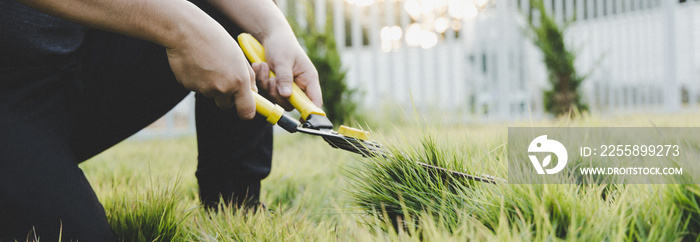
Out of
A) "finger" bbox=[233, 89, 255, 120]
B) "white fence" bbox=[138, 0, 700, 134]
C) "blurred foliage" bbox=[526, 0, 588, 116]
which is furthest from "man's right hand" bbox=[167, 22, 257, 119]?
"blurred foliage" bbox=[526, 0, 588, 116]

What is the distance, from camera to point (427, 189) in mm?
846

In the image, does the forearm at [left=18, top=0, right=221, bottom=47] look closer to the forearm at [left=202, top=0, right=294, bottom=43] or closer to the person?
the person

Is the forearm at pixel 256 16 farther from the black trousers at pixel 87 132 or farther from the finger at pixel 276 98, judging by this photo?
the finger at pixel 276 98

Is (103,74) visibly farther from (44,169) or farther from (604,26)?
(604,26)

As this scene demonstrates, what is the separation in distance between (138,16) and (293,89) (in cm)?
42

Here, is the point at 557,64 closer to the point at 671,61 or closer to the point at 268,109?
the point at 671,61

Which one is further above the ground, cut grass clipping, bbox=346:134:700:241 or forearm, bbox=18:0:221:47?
forearm, bbox=18:0:221:47

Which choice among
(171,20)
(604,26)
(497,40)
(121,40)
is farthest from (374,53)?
(171,20)

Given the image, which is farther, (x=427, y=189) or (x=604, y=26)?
(x=604, y=26)

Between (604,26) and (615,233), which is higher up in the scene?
(604,26)

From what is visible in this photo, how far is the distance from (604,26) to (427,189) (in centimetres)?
555

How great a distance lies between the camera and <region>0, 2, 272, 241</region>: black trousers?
86 cm

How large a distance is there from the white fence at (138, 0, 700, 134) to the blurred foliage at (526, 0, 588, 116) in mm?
123

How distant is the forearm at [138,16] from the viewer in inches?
29.5
